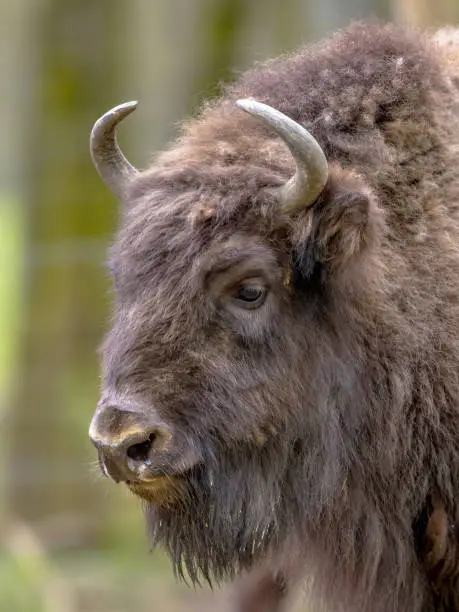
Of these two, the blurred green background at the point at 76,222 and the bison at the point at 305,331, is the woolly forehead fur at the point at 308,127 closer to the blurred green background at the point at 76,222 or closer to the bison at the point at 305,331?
the bison at the point at 305,331

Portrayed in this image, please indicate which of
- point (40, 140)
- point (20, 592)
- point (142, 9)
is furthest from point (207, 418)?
point (40, 140)

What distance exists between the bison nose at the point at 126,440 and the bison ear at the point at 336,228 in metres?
0.71

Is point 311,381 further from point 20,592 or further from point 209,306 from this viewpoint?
point 20,592

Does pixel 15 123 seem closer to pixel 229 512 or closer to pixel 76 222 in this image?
pixel 76 222

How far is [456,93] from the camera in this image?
4445 millimetres

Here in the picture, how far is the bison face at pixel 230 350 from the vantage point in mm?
3824

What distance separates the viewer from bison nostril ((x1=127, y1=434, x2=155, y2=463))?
3.75 metres

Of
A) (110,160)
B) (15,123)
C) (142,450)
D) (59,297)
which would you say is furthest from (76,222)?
(142,450)

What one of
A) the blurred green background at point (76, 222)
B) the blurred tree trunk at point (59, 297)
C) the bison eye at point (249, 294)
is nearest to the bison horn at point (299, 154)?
the bison eye at point (249, 294)

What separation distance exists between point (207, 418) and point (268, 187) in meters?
0.74

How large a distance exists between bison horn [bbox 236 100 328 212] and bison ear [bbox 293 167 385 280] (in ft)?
0.20

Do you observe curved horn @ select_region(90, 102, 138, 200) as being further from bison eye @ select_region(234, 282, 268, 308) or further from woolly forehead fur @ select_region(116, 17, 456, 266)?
bison eye @ select_region(234, 282, 268, 308)

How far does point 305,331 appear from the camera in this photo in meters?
4.08

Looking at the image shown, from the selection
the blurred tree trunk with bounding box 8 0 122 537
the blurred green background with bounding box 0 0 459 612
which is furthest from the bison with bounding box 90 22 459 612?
the blurred tree trunk with bounding box 8 0 122 537
